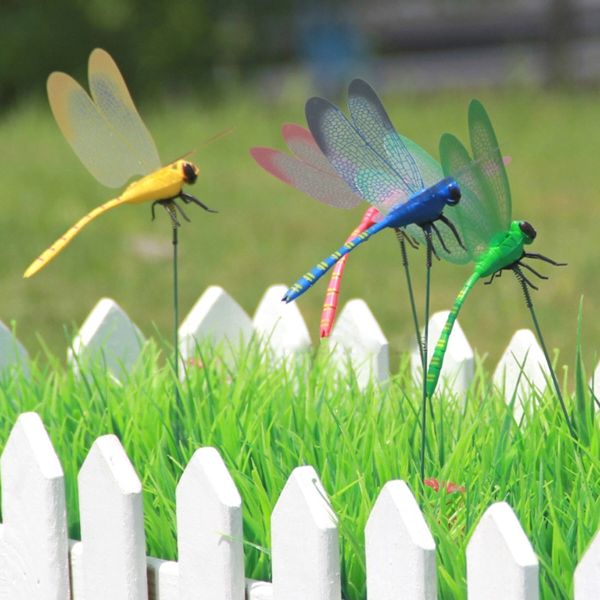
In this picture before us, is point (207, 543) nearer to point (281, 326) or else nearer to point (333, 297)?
point (333, 297)

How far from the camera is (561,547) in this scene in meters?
1.73

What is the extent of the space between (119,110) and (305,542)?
91 centimetres

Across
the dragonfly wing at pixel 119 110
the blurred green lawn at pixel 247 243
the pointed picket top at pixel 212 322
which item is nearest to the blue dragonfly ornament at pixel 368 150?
the dragonfly wing at pixel 119 110

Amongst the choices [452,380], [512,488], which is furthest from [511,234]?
[452,380]

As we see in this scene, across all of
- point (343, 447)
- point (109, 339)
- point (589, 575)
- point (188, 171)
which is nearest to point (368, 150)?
point (188, 171)

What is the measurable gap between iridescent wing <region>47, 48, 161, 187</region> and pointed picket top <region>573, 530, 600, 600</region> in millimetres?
1074

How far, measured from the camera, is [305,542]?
170 centimetres

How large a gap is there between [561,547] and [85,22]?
918 centimetres

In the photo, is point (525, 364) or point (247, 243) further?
point (247, 243)

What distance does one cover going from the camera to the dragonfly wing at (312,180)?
2.11m

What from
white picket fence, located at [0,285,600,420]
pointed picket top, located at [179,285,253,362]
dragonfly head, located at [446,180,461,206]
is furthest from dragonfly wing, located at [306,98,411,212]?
pointed picket top, located at [179,285,253,362]

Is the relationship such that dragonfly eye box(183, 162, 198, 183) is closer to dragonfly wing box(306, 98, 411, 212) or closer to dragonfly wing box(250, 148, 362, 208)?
dragonfly wing box(250, 148, 362, 208)

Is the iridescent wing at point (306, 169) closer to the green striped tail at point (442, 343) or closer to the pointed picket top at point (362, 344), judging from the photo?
the green striped tail at point (442, 343)

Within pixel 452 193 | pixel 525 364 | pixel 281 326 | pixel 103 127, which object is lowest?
pixel 525 364
